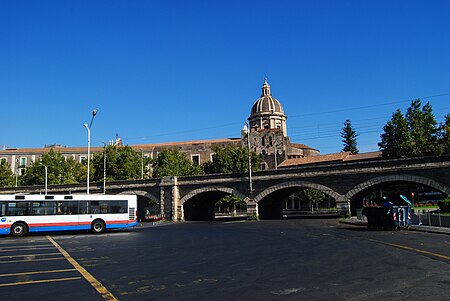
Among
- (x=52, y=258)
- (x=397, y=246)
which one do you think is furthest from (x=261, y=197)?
(x=52, y=258)

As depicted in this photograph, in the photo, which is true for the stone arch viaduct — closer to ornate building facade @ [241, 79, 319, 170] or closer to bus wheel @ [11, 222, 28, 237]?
bus wheel @ [11, 222, 28, 237]

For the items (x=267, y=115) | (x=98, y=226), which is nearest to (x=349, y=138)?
(x=267, y=115)

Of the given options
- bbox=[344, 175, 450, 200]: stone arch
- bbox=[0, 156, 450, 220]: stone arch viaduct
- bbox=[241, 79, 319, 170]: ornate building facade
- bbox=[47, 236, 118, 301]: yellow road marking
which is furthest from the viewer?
bbox=[241, 79, 319, 170]: ornate building facade

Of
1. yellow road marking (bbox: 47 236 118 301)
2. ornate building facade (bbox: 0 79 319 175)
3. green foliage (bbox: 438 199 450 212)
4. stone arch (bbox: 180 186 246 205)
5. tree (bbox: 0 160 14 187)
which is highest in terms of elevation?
ornate building facade (bbox: 0 79 319 175)

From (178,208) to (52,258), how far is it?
33.9m

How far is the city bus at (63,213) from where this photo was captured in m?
23.4

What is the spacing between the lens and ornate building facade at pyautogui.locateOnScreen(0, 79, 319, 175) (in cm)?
8494

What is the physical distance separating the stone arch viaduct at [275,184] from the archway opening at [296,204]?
26 cm

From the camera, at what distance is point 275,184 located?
136 feet

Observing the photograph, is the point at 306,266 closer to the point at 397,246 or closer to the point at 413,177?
the point at 397,246

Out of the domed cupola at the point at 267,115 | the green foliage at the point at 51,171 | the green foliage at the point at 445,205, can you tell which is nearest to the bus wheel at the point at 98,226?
the green foliage at the point at 445,205

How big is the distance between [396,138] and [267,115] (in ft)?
140

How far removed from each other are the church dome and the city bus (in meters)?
70.8

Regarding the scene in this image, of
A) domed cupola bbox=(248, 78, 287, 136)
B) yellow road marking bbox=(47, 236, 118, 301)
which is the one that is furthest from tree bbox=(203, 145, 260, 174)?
yellow road marking bbox=(47, 236, 118, 301)
